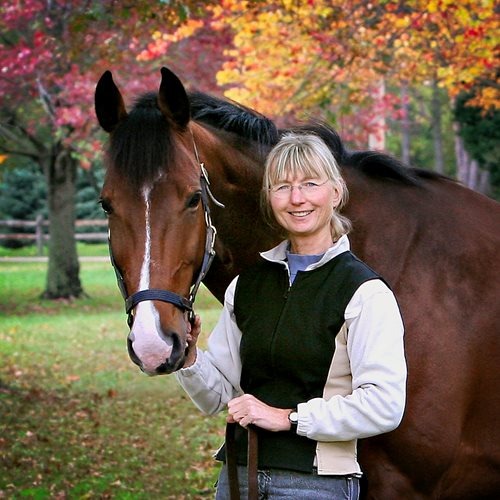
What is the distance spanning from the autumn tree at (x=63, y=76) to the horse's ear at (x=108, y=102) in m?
3.54

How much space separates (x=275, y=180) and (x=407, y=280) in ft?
2.72

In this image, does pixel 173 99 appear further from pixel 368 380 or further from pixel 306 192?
pixel 368 380

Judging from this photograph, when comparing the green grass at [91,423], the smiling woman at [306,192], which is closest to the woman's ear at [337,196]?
the smiling woman at [306,192]

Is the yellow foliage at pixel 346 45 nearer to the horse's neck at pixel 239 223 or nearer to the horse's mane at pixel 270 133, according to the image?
the horse's mane at pixel 270 133

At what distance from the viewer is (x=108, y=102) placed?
10.1 feet

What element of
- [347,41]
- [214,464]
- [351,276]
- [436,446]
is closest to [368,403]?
[351,276]

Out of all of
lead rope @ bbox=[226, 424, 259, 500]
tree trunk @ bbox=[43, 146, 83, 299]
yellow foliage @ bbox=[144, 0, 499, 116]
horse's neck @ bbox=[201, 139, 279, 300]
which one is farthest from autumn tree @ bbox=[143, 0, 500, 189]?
tree trunk @ bbox=[43, 146, 83, 299]

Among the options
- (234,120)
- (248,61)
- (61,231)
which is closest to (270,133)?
(234,120)

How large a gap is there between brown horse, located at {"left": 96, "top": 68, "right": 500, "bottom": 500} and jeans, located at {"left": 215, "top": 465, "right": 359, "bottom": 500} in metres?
0.46

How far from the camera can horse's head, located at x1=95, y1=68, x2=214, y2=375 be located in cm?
268

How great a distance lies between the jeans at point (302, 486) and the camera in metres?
2.63

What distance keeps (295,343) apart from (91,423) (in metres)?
6.27

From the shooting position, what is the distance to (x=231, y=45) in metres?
16.6

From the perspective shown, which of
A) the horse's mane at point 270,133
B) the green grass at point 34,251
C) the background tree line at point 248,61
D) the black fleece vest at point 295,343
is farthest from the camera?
the green grass at point 34,251
